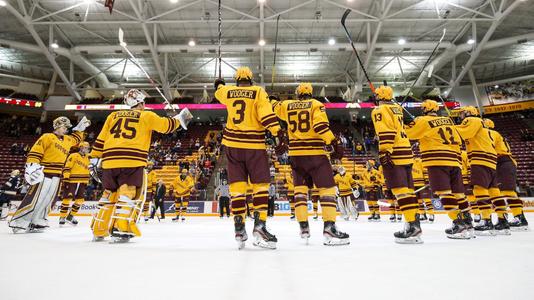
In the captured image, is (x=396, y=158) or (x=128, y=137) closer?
(x=128, y=137)

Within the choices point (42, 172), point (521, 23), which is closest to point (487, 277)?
point (42, 172)

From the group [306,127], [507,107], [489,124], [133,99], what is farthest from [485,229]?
[507,107]

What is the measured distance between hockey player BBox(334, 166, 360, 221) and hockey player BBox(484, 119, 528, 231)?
4.43 meters

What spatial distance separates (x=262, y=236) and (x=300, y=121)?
5.18 ft

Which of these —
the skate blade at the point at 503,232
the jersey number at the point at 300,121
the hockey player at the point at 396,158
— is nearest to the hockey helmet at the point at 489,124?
the skate blade at the point at 503,232

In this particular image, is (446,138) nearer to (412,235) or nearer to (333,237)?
(412,235)

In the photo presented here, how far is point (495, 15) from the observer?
16688 mm

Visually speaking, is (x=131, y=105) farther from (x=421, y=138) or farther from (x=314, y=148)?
(x=421, y=138)

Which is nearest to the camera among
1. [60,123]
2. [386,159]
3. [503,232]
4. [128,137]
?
[386,159]

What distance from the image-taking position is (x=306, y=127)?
13.8 ft

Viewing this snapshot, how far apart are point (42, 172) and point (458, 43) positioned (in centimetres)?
2485

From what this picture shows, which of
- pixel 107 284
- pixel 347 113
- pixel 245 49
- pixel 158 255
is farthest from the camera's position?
pixel 347 113

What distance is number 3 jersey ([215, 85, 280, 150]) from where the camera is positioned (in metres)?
3.84

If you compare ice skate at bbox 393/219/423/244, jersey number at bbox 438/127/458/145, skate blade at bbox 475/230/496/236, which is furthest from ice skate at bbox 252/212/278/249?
skate blade at bbox 475/230/496/236
